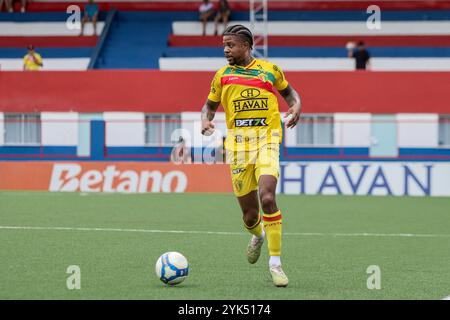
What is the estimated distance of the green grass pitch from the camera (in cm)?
847

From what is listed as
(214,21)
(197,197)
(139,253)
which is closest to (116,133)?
(197,197)

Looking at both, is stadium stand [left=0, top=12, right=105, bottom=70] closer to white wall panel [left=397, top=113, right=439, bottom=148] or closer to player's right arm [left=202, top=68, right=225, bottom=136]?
white wall panel [left=397, top=113, right=439, bottom=148]

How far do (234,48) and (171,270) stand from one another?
6.94 feet

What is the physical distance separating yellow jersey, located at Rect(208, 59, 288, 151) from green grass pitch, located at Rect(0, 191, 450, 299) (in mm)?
1265

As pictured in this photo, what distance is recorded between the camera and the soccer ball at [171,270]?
28.4ft

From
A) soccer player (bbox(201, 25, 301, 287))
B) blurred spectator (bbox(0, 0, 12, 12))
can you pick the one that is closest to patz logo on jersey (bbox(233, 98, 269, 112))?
soccer player (bbox(201, 25, 301, 287))

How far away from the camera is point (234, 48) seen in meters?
9.40

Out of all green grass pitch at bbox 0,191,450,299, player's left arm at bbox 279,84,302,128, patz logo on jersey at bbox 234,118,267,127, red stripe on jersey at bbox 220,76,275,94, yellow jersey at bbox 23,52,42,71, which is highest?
yellow jersey at bbox 23,52,42,71

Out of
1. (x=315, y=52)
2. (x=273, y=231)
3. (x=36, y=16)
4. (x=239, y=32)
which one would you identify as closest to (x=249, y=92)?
(x=239, y=32)

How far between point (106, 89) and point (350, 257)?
899 inches

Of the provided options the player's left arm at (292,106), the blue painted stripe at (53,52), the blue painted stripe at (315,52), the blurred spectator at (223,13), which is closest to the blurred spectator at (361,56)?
the blue painted stripe at (315,52)

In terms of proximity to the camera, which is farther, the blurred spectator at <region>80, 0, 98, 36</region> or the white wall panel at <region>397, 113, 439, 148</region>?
the blurred spectator at <region>80, 0, 98, 36</region>
